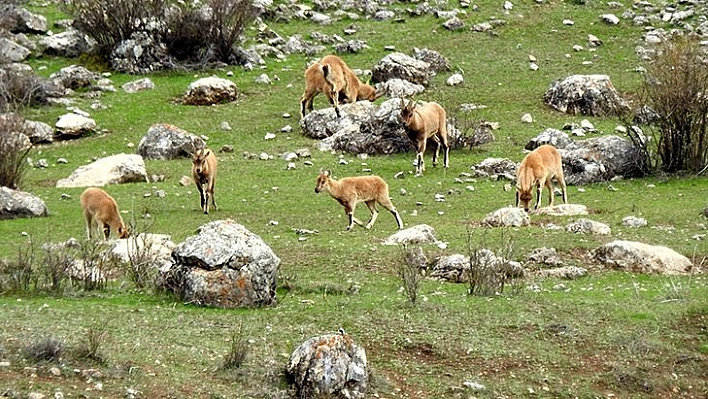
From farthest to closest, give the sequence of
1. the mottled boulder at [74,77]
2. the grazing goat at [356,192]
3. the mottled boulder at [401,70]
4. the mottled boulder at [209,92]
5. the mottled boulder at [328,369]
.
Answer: the mottled boulder at [401,70] < the mottled boulder at [74,77] < the mottled boulder at [209,92] < the grazing goat at [356,192] < the mottled boulder at [328,369]

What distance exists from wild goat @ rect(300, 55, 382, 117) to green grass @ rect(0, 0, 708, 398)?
1.10 m

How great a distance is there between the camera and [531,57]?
111 feet

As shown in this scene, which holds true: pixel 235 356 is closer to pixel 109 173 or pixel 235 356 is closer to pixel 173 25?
pixel 109 173

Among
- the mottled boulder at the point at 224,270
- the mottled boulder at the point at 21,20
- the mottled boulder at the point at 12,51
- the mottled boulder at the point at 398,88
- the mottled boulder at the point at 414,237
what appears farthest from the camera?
the mottled boulder at the point at 21,20

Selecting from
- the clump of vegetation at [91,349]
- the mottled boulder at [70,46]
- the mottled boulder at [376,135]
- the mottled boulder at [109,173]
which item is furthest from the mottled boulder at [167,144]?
the clump of vegetation at [91,349]

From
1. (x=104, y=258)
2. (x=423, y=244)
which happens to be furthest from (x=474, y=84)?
(x=104, y=258)

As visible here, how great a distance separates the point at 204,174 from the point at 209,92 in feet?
35.7

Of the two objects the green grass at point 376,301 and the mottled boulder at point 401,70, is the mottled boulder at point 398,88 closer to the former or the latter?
the mottled boulder at point 401,70

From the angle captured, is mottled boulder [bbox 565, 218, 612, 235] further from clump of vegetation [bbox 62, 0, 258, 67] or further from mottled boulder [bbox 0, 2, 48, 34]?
mottled boulder [bbox 0, 2, 48, 34]

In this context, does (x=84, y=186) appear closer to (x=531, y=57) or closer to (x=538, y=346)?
(x=538, y=346)

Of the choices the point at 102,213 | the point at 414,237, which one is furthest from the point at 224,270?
the point at 102,213

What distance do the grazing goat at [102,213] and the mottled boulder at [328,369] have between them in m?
8.50

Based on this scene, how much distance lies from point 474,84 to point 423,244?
52.9ft

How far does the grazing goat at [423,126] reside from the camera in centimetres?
2369
